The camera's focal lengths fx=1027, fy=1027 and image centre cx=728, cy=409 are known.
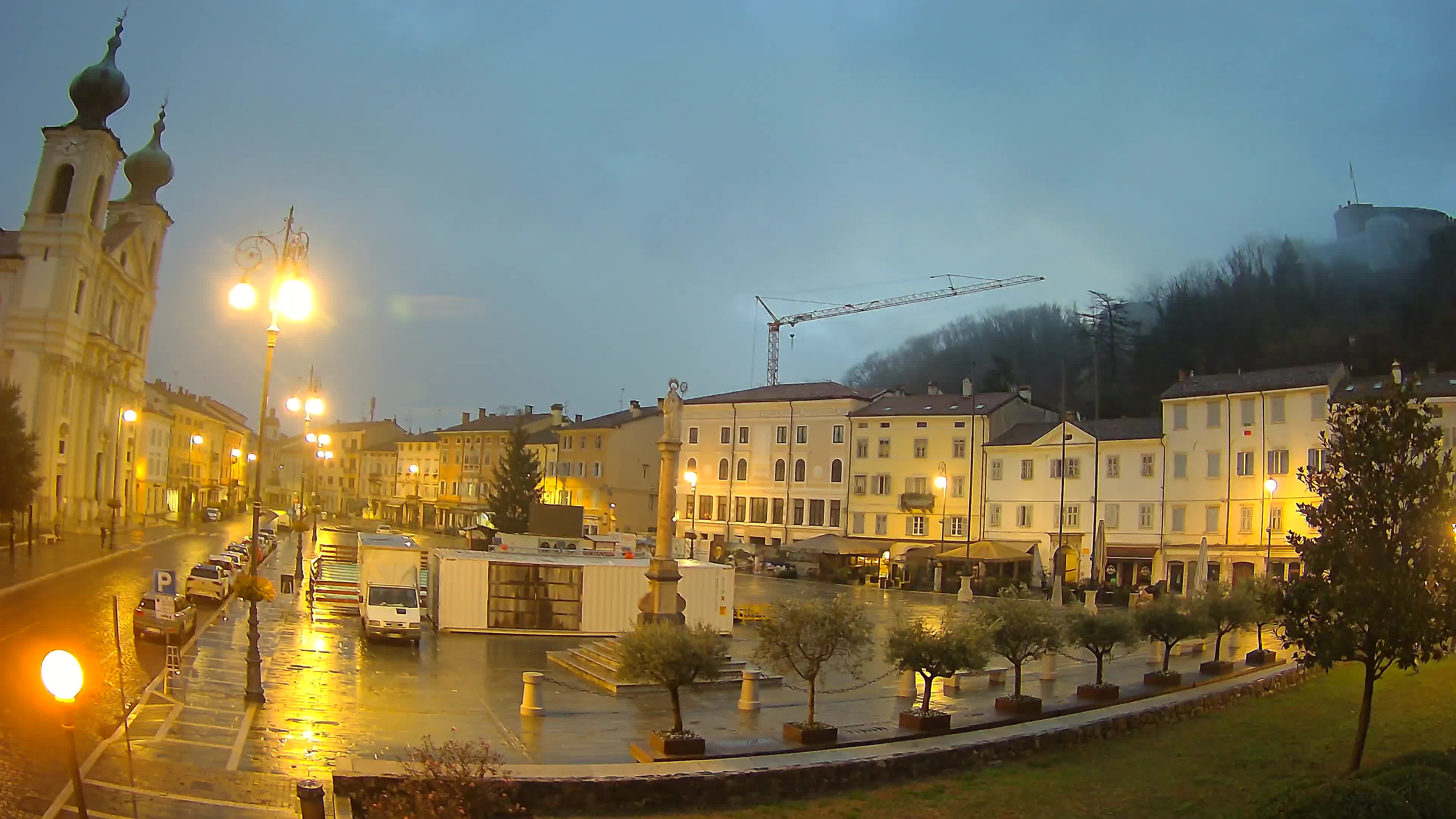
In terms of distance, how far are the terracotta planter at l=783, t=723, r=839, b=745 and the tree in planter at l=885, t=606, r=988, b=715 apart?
2139mm

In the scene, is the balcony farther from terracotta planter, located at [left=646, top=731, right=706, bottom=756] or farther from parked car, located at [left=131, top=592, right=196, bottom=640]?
terracotta planter, located at [left=646, top=731, right=706, bottom=756]

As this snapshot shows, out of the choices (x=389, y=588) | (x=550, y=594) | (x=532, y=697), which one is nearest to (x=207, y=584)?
(x=389, y=588)

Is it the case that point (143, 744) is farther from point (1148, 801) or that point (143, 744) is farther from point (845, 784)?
point (1148, 801)

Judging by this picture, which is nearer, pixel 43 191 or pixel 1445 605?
pixel 1445 605

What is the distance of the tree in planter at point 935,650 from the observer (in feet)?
59.0

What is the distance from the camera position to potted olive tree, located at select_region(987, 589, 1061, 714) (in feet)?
63.7

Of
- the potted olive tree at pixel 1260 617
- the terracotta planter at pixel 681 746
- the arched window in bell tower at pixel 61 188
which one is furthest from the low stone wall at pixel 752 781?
the arched window in bell tower at pixel 61 188

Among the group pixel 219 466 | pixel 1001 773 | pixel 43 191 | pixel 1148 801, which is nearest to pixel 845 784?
pixel 1001 773

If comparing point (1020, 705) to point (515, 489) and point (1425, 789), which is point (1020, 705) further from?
point (515, 489)

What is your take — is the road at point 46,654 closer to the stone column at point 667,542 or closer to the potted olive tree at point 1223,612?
the stone column at point 667,542

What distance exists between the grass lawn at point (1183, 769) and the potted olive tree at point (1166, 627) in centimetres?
258

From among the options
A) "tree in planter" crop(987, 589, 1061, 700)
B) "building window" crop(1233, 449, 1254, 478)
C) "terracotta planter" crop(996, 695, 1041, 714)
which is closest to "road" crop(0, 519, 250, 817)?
"tree in planter" crop(987, 589, 1061, 700)

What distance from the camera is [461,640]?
30.0 meters

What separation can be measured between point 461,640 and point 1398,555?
2384 cm
